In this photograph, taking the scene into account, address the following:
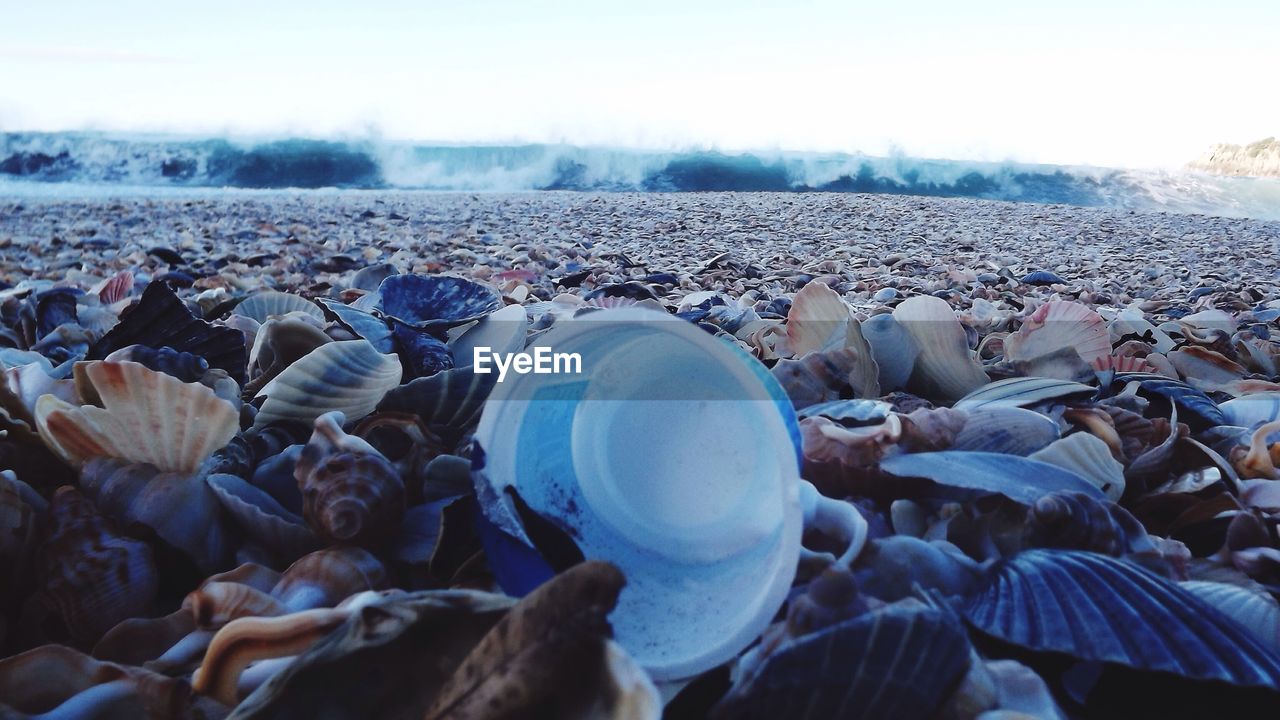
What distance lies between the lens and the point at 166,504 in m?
1.38

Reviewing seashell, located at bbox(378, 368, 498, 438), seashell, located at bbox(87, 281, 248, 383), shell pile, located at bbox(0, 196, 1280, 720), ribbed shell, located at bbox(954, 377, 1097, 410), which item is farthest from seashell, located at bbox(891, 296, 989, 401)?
seashell, located at bbox(87, 281, 248, 383)

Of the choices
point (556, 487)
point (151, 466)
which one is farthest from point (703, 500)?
point (151, 466)

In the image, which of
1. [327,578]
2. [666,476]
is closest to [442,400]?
[327,578]

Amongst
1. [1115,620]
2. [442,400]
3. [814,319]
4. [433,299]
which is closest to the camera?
[1115,620]

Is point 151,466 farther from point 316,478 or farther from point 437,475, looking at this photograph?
point 437,475

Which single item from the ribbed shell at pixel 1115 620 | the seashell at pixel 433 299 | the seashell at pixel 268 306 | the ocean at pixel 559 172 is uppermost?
the ocean at pixel 559 172

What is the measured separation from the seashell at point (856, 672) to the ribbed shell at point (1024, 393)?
1.11 meters

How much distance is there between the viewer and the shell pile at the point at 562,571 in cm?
88

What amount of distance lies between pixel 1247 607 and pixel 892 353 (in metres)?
1.17

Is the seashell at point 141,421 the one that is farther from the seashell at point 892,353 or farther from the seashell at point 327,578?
the seashell at point 892,353

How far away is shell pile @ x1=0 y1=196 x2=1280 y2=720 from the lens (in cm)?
88

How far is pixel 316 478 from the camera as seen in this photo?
53.8 inches

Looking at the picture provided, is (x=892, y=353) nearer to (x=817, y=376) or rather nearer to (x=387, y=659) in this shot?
(x=817, y=376)

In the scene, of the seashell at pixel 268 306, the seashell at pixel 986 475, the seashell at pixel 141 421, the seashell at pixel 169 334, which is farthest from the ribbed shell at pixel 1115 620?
the seashell at pixel 268 306
